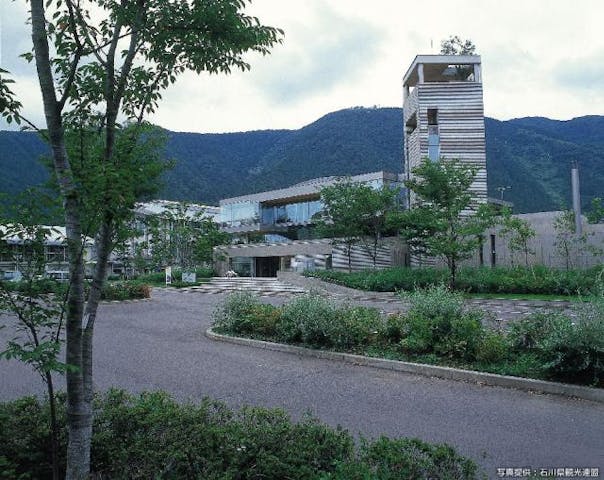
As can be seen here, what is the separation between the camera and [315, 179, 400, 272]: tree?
32781mm

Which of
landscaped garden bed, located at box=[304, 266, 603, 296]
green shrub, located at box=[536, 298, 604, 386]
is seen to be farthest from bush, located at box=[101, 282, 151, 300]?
green shrub, located at box=[536, 298, 604, 386]

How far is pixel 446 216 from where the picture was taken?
82.7ft

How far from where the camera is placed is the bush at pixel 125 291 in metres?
23.9

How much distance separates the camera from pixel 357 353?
9.34 m

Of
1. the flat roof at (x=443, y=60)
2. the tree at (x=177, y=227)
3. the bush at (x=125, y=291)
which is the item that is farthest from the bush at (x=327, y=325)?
the flat roof at (x=443, y=60)

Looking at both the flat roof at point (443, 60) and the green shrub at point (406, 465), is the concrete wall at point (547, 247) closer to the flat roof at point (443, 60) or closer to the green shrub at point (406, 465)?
the flat roof at point (443, 60)

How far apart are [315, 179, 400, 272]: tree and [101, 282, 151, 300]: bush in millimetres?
14071

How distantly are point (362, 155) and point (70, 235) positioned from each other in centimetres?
11048

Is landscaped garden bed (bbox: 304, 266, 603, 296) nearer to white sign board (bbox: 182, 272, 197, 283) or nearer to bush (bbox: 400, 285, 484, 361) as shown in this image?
bush (bbox: 400, 285, 484, 361)

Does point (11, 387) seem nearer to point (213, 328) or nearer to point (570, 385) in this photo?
point (213, 328)

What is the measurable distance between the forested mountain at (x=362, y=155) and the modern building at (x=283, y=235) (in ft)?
71.0

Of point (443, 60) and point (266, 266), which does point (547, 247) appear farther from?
point (266, 266)

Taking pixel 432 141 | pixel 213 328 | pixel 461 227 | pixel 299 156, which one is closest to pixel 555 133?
pixel 299 156

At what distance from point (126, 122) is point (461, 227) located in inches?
892
